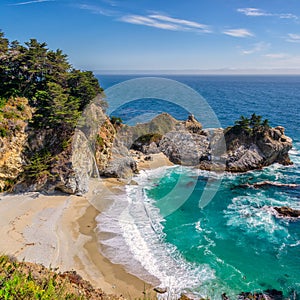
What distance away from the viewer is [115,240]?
22.1m

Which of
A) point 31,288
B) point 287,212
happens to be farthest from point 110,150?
point 31,288

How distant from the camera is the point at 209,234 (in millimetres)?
23516

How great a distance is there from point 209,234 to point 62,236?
12724 mm

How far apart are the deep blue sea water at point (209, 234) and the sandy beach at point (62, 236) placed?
1.16m

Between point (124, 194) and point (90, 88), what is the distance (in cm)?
1515

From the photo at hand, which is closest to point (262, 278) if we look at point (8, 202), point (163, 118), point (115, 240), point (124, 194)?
point (115, 240)

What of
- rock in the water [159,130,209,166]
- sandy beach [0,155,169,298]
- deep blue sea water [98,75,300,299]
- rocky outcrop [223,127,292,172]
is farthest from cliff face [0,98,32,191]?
rocky outcrop [223,127,292,172]

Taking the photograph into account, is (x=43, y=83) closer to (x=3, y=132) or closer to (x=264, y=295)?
(x=3, y=132)

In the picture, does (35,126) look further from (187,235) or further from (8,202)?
(187,235)

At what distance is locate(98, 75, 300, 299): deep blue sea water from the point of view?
1819 cm

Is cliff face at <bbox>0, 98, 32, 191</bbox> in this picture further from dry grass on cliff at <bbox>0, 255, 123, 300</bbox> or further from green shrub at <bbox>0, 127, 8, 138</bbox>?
dry grass on cliff at <bbox>0, 255, 123, 300</bbox>

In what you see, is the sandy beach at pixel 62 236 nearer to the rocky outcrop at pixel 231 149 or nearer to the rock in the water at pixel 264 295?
the rock in the water at pixel 264 295

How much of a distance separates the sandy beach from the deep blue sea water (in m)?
1.16

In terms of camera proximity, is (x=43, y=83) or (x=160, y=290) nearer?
(x=160, y=290)
